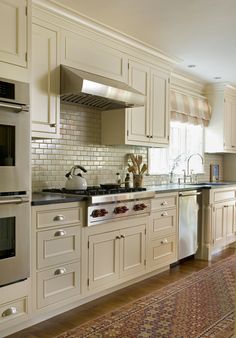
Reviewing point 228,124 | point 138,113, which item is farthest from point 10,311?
point 228,124

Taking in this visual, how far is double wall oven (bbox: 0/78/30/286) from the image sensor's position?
2.40m

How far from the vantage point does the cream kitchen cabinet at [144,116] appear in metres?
4.05

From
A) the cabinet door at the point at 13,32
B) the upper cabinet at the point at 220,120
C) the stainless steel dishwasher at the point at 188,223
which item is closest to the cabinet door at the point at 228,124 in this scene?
the upper cabinet at the point at 220,120

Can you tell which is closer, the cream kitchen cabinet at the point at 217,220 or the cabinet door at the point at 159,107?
the cabinet door at the point at 159,107

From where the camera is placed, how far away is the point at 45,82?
3.13 meters

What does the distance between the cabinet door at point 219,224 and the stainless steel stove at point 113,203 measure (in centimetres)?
162

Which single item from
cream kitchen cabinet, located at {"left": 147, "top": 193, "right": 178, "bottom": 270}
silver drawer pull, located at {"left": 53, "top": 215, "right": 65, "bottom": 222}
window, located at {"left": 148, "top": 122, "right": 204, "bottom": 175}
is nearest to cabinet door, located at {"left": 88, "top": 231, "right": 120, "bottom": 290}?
silver drawer pull, located at {"left": 53, "top": 215, "right": 65, "bottom": 222}

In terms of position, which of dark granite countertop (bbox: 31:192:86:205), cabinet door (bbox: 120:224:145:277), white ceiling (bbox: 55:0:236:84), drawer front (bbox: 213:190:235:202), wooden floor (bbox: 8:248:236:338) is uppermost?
white ceiling (bbox: 55:0:236:84)

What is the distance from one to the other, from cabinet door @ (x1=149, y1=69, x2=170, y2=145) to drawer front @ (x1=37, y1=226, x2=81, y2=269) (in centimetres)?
189

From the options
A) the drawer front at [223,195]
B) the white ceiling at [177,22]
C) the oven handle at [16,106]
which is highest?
the white ceiling at [177,22]

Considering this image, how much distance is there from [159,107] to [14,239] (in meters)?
2.69

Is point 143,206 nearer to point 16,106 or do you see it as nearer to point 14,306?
point 14,306

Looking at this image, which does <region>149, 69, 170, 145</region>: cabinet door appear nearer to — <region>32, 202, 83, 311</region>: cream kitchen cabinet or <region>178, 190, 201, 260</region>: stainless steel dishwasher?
<region>178, 190, 201, 260</region>: stainless steel dishwasher

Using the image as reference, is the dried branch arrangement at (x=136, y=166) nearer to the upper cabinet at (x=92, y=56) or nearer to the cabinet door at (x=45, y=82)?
the upper cabinet at (x=92, y=56)
